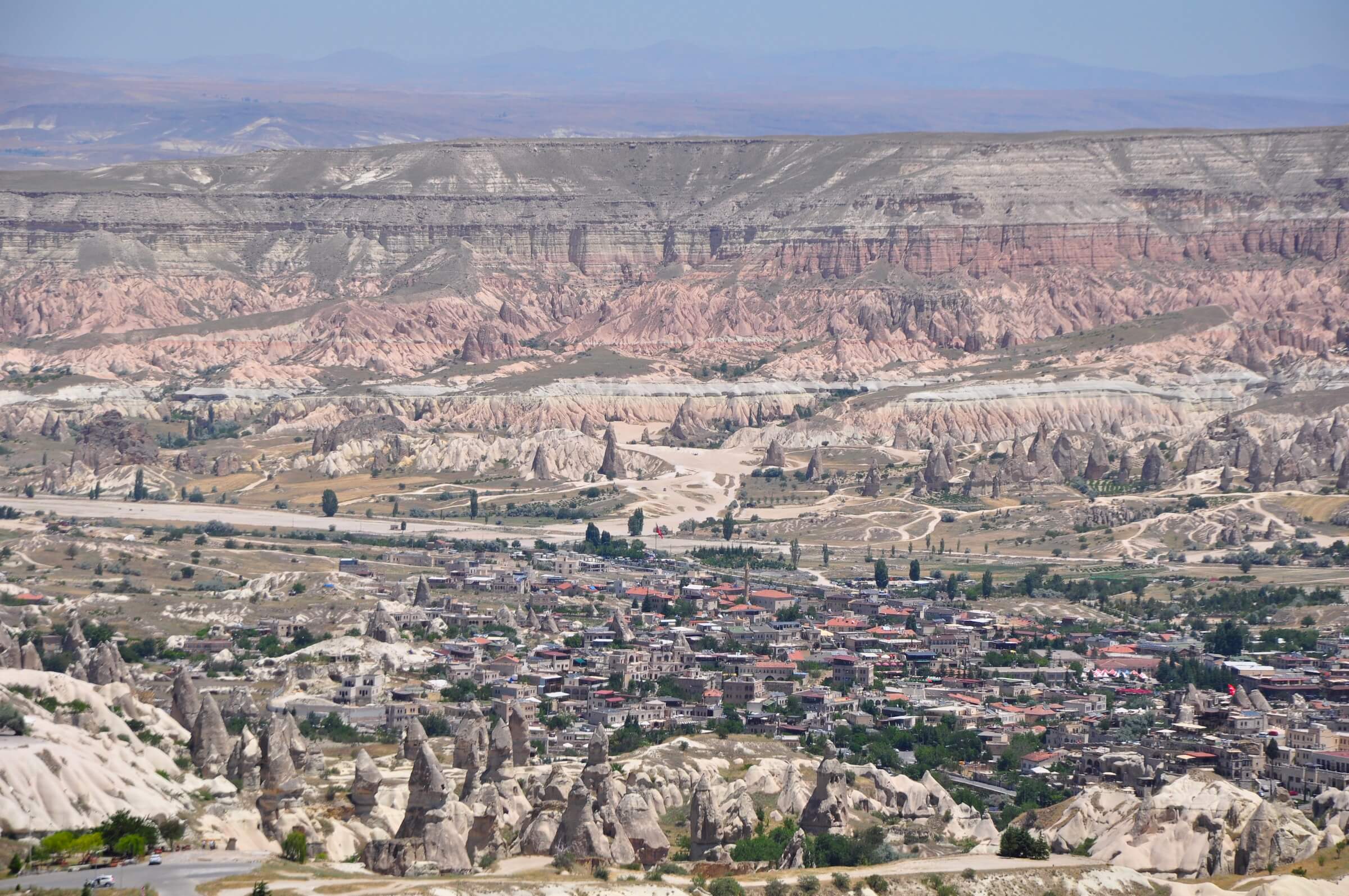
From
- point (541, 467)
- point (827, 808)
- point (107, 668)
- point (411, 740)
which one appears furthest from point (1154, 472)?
point (827, 808)

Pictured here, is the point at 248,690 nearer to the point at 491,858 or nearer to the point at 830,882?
the point at 491,858

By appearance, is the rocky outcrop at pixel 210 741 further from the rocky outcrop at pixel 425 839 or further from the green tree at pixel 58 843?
the green tree at pixel 58 843

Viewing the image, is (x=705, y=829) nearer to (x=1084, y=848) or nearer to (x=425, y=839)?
(x=425, y=839)

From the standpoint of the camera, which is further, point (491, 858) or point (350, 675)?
point (350, 675)

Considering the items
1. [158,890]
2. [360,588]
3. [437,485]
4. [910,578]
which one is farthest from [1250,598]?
[158,890]

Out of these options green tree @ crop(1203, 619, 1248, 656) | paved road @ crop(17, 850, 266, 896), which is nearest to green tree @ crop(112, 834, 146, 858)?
paved road @ crop(17, 850, 266, 896)

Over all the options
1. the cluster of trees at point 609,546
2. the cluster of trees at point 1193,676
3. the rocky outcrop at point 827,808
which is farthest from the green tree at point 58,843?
the cluster of trees at point 609,546
